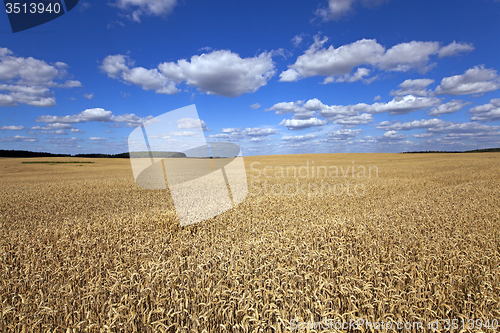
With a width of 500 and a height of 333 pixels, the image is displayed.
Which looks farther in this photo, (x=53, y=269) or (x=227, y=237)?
(x=227, y=237)

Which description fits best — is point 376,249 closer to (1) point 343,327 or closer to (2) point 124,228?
(1) point 343,327

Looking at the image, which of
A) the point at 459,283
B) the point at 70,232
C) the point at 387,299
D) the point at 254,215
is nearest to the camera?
the point at 387,299

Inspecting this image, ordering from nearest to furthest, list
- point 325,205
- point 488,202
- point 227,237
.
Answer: point 227,237 → point 488,202 → point 325,205

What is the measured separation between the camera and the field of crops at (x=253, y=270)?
285cm

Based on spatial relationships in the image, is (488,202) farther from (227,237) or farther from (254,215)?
(227,237)

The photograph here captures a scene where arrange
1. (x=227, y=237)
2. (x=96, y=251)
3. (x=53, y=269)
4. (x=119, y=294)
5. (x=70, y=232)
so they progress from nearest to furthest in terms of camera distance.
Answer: (x=119, y=294) < (x=53, y=269) < (x=96, y=251) < (x=227, y=237) < (x=70, y=232)

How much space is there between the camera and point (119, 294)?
10.9 feet

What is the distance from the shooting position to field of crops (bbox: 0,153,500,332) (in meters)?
2.85

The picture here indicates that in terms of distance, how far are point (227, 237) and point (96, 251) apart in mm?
2967

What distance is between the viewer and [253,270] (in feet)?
13.3

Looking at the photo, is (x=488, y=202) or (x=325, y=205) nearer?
(x=488, y=202)

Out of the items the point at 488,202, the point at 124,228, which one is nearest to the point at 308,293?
the point at 124,228

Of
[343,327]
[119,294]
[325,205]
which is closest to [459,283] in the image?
[343,327]

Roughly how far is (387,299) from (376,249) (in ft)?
7.53
